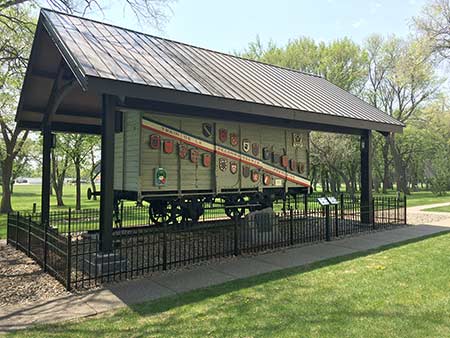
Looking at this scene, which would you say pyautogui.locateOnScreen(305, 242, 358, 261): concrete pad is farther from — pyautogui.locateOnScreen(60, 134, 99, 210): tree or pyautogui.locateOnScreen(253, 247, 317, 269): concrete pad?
pyautogui.locateOnScreen(60, 134, 99, 210): tree

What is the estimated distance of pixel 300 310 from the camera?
196 inches

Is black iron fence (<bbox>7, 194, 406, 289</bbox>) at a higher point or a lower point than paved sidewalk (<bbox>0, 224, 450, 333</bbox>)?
higher

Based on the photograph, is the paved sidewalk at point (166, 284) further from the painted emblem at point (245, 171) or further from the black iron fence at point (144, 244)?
the painted emblem at point (245, 171)

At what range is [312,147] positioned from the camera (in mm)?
30000

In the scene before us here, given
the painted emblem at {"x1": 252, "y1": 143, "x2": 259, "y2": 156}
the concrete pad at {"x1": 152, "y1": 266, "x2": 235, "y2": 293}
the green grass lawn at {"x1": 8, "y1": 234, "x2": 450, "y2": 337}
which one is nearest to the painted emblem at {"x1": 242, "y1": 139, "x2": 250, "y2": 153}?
the painted emblem at {"x1": 252, "y1": 143, "x2": 259, "y2": 156}

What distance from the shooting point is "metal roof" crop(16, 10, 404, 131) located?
721cm

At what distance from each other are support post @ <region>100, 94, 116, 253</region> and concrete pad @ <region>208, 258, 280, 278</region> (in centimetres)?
224

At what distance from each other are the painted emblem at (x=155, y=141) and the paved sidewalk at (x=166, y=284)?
3590mm

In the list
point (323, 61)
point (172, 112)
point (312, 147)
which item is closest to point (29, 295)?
point (172, 112)

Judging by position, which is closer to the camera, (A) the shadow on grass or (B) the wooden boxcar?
(A) the shadow on grass

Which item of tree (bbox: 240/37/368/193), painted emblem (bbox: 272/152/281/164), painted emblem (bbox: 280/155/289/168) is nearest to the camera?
painted emblem (bbox: 272/152/281/164)

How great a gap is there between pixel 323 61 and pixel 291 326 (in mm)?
33483

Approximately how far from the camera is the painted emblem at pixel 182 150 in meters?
10.1

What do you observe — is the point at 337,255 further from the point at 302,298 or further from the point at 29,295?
the point at 29,295
